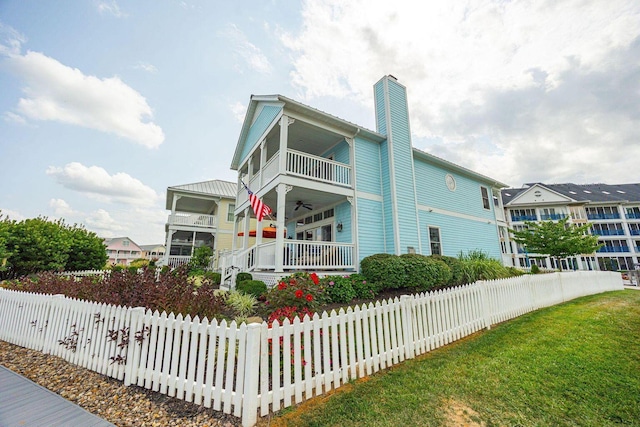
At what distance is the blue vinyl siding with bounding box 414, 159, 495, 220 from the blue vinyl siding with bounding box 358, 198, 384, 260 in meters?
2.92

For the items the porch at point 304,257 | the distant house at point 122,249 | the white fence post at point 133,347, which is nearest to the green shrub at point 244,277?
the porch at point 304,257

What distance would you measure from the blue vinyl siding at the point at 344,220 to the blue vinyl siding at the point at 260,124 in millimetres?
4779

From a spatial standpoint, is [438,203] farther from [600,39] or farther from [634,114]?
[634,114]

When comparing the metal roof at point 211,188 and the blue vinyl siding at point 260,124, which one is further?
the metal roof at point 211,188

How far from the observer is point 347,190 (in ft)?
32.3

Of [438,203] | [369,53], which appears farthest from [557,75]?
[369,53]

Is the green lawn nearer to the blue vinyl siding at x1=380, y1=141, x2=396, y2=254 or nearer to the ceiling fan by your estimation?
the blue vinyl siding at x1=380, y1=141, x2=396, y2=254

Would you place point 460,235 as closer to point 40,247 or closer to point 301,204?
point 301,204

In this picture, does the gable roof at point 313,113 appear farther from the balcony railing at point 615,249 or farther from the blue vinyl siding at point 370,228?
the balcony railing at point 615,249

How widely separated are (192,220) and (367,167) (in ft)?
54.0

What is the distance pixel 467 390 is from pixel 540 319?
495 centimetres

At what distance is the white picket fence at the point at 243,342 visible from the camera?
2686mm

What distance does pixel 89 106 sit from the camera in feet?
30.3

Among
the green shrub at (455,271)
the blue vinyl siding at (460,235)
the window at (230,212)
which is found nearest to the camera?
the green shrub at (455,271)
